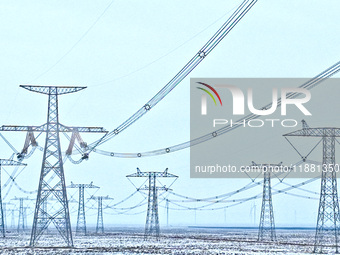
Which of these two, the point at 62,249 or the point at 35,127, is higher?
the point at 35,127

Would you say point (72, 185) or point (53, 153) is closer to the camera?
point (53, 153)

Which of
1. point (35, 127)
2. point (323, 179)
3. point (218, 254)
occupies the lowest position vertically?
point (218, 254)

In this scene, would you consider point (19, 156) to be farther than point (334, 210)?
Yes

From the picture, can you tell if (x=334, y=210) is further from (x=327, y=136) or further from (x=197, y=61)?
(x=197, y=61)

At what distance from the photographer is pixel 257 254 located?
83.1 metres

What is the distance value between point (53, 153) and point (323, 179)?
81.1 ft

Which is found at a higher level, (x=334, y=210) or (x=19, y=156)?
(x=19, y=156)

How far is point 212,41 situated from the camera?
3694cm

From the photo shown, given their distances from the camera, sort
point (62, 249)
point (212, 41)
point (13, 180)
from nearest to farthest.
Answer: point (212, 41), point (62, 249), point (13, 180)

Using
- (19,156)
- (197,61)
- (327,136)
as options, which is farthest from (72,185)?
(197,61)

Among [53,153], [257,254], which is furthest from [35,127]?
[257,254]

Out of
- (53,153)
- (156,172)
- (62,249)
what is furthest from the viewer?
(156,172)

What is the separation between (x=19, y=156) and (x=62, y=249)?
15054mm

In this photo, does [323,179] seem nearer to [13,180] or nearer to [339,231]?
[339,231]
